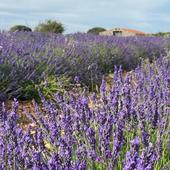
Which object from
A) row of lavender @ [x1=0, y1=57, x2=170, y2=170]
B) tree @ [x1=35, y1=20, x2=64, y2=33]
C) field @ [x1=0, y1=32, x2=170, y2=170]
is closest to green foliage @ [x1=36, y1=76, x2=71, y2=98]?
field @ [x1=0, y1=32, x2=170, y2=170]

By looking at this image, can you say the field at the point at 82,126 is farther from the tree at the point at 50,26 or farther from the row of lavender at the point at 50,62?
the tree at the point at 50,26

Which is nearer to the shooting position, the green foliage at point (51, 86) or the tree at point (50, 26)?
the green foliage at point (51, 86)

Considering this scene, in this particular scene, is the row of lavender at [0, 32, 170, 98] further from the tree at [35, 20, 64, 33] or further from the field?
the tree at [35, 20, 64, 33]

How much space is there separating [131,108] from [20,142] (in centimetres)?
73

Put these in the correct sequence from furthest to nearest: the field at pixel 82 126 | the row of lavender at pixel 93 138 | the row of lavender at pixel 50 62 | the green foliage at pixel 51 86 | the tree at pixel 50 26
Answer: the tree at pixel 50 26, the green foliage at pixel 51 86, the row of lavender at pixel 50 62, the field at pixel 82 126, the row of lavender at pixel 93 138

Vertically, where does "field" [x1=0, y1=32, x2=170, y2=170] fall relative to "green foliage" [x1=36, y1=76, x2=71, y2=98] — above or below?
above

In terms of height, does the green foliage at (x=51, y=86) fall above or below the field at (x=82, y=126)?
below

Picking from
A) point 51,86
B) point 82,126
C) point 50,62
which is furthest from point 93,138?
point 50,62

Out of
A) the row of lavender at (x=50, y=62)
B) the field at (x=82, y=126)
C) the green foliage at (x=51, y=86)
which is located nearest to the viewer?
the field at (x=82, y=126)

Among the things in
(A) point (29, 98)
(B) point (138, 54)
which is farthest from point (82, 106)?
(B) point (138, 54)

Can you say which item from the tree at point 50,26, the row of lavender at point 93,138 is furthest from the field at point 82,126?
the tree at point 50,26

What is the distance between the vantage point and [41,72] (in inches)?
227

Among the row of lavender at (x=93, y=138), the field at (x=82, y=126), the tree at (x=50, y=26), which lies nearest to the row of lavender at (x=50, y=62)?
the field at (x=82, y=126)

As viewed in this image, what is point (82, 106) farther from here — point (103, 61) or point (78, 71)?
point (103, 61)
